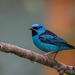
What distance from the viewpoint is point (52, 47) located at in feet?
17.6

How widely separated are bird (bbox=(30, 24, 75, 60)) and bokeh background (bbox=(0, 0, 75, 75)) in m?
1.34

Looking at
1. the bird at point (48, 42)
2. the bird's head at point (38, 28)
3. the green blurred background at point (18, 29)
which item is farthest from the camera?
the green blurred background at point (18, 29)

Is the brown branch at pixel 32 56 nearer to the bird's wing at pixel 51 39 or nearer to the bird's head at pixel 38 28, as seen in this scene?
the bird's wing at pixel 51 39

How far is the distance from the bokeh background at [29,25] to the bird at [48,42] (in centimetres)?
134

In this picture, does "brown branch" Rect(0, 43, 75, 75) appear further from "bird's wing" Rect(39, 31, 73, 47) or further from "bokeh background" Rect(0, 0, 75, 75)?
"bokeh background" Rect(0, 0, 75, 75)

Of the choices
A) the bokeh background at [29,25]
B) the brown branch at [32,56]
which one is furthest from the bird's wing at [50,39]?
the bokeh background at [29,25]

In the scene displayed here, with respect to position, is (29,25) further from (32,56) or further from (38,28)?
(32,56)

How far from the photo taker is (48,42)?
216 inches

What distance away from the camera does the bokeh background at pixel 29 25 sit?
716 cm

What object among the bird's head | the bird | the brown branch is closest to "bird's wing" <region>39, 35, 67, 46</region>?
the bird

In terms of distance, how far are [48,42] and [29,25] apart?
7.48 feet

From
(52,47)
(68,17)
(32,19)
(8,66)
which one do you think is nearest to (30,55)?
(52,47)

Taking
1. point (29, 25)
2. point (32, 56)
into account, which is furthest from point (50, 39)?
point (29, 25)

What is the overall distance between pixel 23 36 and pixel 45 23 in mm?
1469
